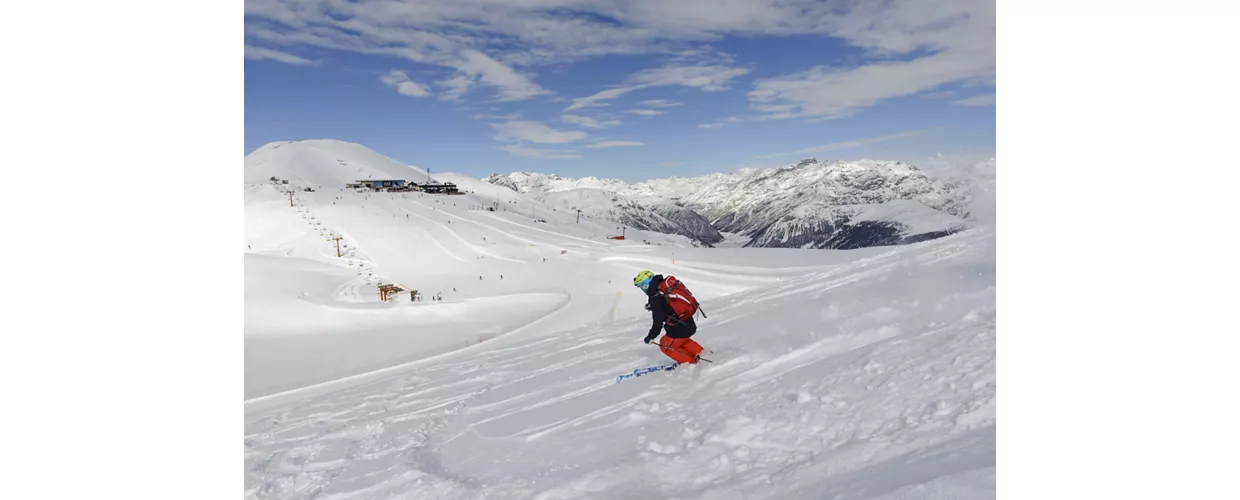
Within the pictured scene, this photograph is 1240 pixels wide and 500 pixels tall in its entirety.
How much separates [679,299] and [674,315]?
119mm

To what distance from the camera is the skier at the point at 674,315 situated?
3.70 metres

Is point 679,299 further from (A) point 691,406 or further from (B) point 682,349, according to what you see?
(A) point 691,406

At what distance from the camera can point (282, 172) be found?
70.9 meters

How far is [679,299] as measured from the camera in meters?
3.71

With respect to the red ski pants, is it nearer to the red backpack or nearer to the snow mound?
the red backpack

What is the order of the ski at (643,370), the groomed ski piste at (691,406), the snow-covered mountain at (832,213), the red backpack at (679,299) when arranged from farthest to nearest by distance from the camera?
the snow-covered mountain at (832,213), the ski at (643,370), the red backpack at (679,299), the groomed ski piste at (691,406)

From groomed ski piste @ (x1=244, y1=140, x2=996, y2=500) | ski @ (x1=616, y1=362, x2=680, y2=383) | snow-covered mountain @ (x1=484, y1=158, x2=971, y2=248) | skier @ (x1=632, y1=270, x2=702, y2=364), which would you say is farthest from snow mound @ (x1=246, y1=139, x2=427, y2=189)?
skier @ (x1=632, y1=270, x2=702, y2=364)

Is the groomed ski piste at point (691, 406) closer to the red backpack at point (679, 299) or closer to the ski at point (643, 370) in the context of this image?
the ski at point (643, 370)

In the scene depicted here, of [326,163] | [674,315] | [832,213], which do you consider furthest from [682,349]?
[832,213]

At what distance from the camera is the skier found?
3703mm

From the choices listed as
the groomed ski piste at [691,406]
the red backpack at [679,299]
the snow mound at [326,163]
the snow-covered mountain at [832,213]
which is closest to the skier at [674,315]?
the red backpack at [679,299]
